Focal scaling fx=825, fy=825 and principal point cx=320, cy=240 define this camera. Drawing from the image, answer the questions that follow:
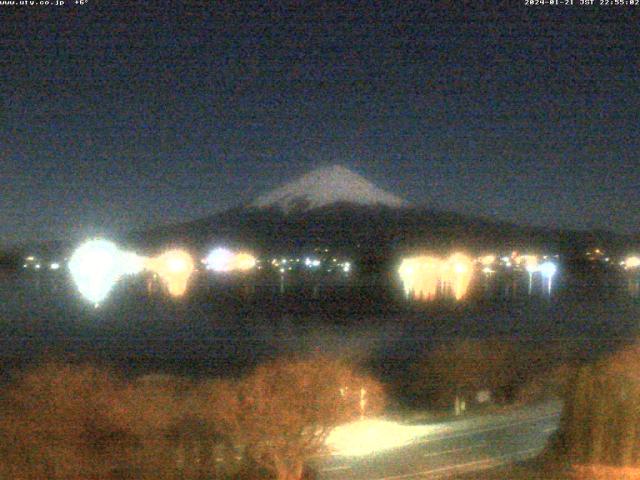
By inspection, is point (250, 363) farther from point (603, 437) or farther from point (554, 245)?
point (554, 245)

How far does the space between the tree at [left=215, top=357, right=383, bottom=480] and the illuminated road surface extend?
201 millimetres

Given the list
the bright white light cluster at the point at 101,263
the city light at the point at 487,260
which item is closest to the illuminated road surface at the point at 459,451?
the bright white light cluster at the point at 101,263

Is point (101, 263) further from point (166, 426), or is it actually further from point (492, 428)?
point (166, 426)

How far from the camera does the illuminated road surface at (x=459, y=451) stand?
14.1ft

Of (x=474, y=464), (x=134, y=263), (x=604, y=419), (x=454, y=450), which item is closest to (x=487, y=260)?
(x=134, y=263)

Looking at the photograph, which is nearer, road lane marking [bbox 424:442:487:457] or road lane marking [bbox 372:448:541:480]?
road lane marking [bbox 372:448:541:480]

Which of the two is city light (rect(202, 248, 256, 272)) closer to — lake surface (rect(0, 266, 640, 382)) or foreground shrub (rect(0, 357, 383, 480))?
lake surface (rect(0, 266, 640, 382))

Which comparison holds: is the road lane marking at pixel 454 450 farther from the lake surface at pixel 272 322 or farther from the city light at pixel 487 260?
the city light at pixel 487 260

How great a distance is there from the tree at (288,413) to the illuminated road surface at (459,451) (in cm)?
20

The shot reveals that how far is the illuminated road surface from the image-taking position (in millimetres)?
4289

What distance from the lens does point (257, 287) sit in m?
16.6

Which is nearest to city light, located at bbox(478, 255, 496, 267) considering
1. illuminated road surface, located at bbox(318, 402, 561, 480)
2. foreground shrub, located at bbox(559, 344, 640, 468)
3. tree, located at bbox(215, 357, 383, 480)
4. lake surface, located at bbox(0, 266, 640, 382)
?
lake surface, located at bbox(0, 266, 640, 382)

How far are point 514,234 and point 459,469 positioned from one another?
27740 mm

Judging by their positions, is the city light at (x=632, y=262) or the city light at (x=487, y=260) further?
the city light at (x=487, y=260)
